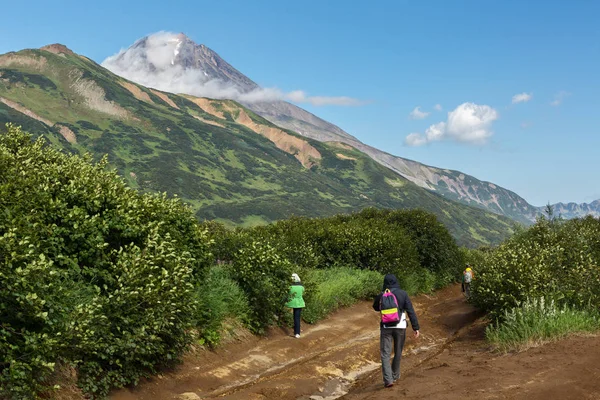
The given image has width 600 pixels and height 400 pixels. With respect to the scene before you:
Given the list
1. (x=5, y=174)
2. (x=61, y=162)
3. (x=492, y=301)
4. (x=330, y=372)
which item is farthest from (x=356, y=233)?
(x=5, y=174)

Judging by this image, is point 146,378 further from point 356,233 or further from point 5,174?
point 356,233

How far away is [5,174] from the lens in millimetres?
10266

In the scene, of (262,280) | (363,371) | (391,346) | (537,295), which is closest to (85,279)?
(262,280)

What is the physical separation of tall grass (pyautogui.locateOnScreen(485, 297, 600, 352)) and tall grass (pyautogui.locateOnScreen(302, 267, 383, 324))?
6.45m

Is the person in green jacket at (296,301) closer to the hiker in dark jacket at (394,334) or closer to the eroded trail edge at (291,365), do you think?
the eroded trail edge at (291,365)

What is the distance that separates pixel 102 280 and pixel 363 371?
663cm

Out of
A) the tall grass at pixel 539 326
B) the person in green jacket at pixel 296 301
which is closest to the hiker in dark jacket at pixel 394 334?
the tall grass at pixel 539 326

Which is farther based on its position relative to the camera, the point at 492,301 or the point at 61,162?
the point at 492,301

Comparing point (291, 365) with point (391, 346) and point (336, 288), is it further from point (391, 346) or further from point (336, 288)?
point (336, 288)

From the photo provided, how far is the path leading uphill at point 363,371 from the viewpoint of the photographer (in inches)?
352

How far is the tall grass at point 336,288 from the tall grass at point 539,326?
6.45 metres

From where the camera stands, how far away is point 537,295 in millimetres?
14734

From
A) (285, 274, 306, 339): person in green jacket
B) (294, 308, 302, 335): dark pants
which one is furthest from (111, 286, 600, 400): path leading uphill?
(285, 274, 306, 339): person in green jacket

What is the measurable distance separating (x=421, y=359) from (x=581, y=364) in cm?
505
